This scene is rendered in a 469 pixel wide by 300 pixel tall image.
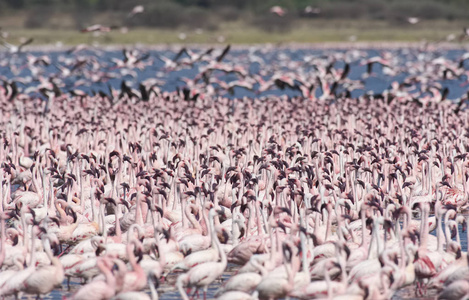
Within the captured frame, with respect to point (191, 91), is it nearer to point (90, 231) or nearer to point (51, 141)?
point (51, 141)

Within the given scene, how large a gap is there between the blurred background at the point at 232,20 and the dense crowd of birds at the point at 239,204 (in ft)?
312

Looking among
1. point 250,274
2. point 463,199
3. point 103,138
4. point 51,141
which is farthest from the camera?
point 103,138

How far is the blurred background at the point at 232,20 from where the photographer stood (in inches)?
5032

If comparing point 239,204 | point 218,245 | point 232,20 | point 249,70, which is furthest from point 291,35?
point 218,245

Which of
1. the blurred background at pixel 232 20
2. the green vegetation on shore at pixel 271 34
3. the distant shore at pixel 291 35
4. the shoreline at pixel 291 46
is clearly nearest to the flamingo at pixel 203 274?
the shoreline at pixel 291 46

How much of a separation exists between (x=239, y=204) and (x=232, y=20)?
406 feet

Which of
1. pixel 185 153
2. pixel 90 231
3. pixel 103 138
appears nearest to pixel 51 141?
pixel 103 138

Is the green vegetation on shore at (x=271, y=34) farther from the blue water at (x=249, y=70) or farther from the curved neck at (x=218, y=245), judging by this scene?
the curved neck at (x=218, y=245)

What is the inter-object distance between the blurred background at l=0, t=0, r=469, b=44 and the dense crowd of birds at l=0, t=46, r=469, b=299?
95.1 metres

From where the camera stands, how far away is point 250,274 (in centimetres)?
1239

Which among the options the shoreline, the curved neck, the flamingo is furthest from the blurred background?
the flamingo

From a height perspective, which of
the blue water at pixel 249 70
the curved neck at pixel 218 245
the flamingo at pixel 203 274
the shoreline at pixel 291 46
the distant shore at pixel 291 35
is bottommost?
the flamingo at pixel 203 274

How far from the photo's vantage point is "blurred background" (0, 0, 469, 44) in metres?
128

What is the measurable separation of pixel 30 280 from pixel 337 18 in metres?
127
